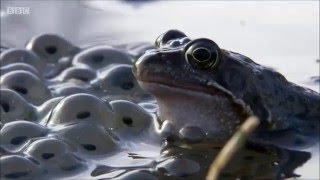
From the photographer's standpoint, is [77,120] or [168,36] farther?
[168,36]

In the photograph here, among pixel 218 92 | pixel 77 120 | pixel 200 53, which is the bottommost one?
pixel 77 120

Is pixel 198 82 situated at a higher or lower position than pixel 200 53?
lower

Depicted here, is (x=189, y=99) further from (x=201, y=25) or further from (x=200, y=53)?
(x=201, y=25)

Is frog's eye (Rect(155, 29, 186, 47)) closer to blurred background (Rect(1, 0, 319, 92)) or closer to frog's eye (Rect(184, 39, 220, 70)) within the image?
frog's eye (Rect(184, 39, 220, 70))

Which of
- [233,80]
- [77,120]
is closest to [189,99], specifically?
[233,80]

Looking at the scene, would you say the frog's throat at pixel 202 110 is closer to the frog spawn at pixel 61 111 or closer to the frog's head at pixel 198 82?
the frog's head at pixel 198 82

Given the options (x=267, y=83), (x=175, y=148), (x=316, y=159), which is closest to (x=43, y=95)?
(x=175, y=148)
